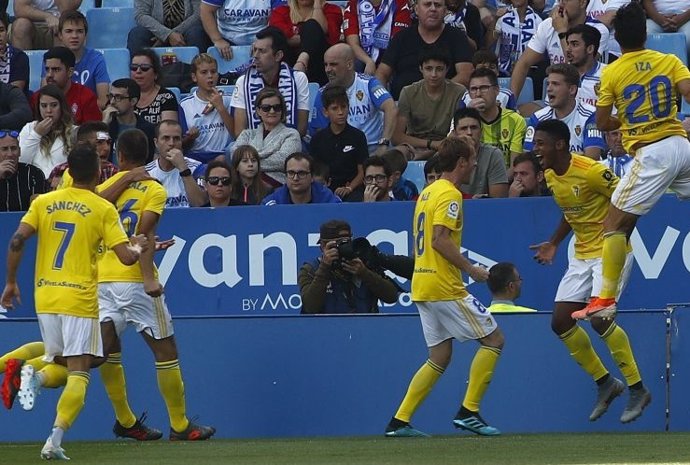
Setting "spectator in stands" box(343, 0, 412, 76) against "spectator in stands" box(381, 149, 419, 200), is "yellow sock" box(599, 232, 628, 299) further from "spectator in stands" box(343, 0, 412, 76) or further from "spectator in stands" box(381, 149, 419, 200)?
"spectator in stands" box(343, 0, 412, 76)

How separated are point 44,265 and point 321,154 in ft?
14.4

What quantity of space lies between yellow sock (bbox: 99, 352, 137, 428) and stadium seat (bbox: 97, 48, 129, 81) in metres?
5.51

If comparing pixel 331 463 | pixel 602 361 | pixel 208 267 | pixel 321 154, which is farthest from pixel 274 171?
pixel 331 463

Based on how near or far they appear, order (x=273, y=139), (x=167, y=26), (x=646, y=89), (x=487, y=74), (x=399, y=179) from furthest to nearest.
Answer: (x=167, y=26) → (x=273, y=139) → (x=487, y=74) → (x=399, y=179) → (x=646, y=89)

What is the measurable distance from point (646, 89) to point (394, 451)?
285 cm

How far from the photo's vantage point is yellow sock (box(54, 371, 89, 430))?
8734 mm

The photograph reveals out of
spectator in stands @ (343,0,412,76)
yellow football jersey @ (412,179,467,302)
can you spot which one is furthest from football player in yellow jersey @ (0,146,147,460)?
spectator in stands @ (343,0,412,76)

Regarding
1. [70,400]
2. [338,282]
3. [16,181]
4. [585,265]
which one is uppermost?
[16,181]

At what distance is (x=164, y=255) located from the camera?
12023 mm

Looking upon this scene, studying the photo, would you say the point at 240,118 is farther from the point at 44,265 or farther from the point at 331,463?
the point at 331,463

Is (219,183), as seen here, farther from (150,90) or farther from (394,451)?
(394,451)

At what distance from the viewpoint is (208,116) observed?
13773 millimetres

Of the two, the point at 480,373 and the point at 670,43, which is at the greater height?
the point at 670,43

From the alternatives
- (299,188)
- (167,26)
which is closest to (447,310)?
(299,188)
